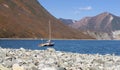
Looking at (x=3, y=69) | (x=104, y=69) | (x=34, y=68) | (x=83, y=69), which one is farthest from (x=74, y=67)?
(x=3, y=69)

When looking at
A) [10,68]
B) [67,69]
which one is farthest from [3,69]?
[67,69]

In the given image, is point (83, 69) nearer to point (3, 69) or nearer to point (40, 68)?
point (40, 68)

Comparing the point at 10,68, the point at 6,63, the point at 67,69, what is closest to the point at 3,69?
the point at 10,68

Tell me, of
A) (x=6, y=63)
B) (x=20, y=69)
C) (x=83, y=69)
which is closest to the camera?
(x=20, y=69)

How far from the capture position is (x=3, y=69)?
1330cm

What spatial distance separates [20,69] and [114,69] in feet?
16.5

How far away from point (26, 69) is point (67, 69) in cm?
255

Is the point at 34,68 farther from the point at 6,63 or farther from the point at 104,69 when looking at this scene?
the point at 104,69

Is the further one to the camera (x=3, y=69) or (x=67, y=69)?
(x=67, y=69)

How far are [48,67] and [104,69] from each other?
164 inches

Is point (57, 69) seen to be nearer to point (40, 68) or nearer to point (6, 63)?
point (40, 68)

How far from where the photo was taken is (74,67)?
1588cm

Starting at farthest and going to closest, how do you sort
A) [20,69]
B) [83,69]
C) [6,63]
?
[83,69] → [6,63] → [20,69]

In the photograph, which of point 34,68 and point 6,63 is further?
point 6,63
